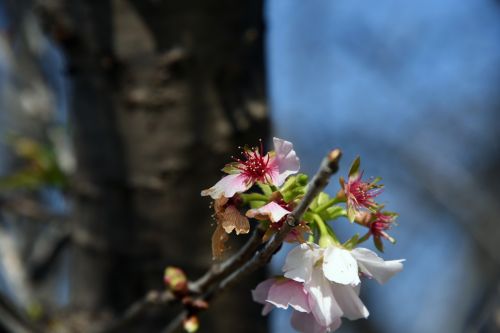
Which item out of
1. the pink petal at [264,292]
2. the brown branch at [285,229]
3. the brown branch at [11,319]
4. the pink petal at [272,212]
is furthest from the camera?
the brown branch at [11,319]

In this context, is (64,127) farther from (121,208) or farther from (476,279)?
(476,279)

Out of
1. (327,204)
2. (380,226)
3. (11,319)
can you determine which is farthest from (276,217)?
(11,319)

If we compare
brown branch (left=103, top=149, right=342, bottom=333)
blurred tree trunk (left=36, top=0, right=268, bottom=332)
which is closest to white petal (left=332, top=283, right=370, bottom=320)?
brown branch (left=103, top=149, right=342, bottom=333)

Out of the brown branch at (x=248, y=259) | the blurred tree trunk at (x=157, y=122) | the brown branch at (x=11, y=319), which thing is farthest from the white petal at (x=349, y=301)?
the brown branch at (x=11, y=319)

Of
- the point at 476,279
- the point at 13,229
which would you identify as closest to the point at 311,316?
the point at 13,229

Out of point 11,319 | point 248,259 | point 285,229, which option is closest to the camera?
point 285,229

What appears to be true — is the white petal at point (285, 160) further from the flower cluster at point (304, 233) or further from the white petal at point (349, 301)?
the white petal at point (349, 301)

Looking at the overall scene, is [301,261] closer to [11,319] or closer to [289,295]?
[289,295]
